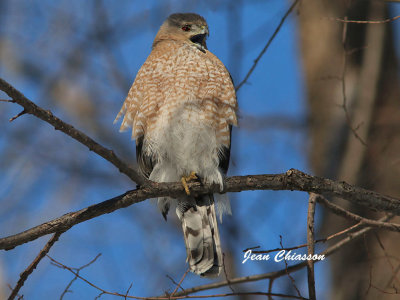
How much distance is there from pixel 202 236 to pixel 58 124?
1.86 m

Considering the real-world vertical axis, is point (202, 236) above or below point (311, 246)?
above

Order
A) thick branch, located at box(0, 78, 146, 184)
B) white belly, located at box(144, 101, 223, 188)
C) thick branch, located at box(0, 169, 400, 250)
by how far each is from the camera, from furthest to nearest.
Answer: white belly, located at box(144, 101, 223, 188), thick branch, located at box(0, 169, 400, 250), thick branch, located at box(0, 78, 146, 184)

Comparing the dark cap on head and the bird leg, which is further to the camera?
the dark cap on head

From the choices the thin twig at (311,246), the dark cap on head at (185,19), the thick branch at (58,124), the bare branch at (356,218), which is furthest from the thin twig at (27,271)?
the dark cap on head at (185,19)

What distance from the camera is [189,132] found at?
12.4 feet

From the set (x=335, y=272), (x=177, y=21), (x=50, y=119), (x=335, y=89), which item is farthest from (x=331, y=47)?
(x=50, y=119)

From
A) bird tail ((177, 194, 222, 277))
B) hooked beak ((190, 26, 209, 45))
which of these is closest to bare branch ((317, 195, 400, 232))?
bird tail ((177, 194, 222, 277))

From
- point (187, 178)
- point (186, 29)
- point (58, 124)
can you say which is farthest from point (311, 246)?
point (186, 29)

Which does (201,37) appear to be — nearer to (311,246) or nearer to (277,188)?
(277,188)

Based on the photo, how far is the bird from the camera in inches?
149

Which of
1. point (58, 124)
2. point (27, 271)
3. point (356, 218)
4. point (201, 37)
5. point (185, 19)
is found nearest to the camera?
point (58, 124)

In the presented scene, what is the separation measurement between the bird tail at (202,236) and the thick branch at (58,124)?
54.6 inches

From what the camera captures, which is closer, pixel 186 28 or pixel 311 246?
pixel 311 246

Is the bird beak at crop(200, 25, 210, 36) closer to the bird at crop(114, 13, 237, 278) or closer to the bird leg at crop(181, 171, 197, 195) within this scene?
the bird at crop(114, 13, 237, 278)
